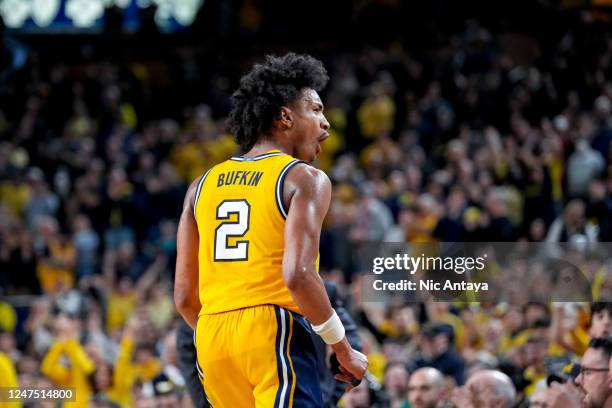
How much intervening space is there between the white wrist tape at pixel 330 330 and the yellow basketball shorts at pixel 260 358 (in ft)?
0.42

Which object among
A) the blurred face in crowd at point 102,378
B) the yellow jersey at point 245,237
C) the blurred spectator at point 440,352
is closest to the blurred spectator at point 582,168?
the blurred spectator at point 440,352

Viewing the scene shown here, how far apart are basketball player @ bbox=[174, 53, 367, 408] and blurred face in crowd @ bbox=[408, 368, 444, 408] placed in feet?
8.08

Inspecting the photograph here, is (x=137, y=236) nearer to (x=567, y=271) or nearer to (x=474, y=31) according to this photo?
(x=474, y=31)

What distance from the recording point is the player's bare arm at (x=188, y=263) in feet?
17.3

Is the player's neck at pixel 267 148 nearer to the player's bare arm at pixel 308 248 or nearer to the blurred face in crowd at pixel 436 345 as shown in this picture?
the player's bare arm at pixel 308 248

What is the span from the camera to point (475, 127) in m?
15.1

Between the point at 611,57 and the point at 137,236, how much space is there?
6945mm

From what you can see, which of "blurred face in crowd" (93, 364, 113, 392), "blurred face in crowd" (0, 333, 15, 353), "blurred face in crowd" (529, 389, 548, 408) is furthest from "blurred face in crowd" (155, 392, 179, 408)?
"blurred face in crowd" (0, 333, 15, 353)

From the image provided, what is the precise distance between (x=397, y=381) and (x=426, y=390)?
949mm

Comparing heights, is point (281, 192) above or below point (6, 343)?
above

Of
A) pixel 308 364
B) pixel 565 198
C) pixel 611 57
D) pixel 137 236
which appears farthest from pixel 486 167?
pixel 308 364

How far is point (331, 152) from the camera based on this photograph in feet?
54.5

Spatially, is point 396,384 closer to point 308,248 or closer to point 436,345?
point 436,345

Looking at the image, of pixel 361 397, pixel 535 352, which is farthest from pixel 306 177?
pixel 535 352
